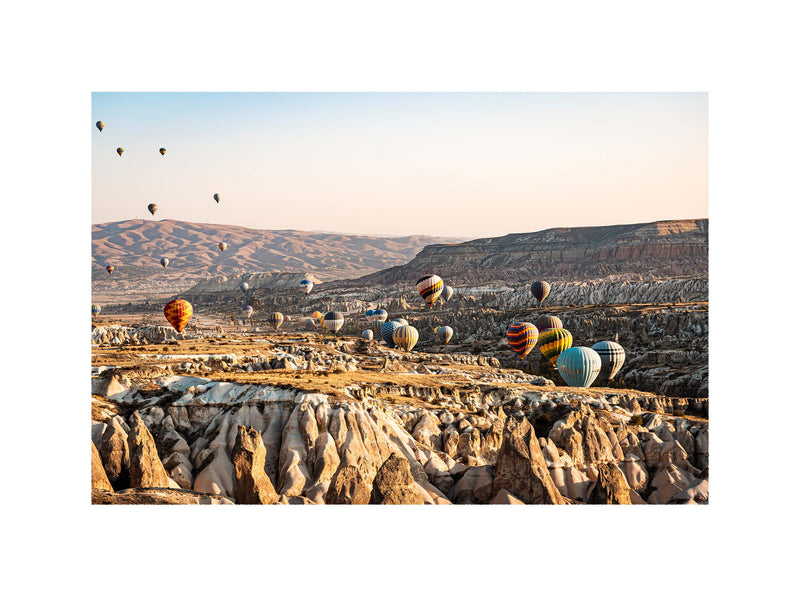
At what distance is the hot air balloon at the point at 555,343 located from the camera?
50906 mm

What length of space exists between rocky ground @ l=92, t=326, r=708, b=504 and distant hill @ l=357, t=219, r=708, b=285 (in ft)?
256

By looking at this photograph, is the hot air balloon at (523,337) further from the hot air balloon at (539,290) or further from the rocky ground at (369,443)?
the hot air balloon at (539,290)

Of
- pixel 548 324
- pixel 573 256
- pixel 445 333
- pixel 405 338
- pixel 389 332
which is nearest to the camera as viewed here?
pixel 548 324

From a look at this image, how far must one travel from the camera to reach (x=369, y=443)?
24797 mm

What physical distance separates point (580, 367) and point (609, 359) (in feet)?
8.73

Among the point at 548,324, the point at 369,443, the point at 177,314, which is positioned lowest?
the point at 369,443

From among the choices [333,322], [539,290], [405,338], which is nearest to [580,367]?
[405,338]

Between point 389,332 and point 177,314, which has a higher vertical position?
point 177,314

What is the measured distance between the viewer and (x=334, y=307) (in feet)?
409

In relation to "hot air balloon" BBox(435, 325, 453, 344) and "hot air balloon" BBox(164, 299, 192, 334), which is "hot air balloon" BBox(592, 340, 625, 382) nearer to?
"hot air balloon" BBox(164, 299, 192, 334)

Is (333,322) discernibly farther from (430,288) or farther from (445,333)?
(430,288)

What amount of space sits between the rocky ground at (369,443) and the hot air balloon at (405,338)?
29.1 m

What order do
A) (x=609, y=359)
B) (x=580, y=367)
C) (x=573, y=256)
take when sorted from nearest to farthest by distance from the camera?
(x=580, y=367), (x=609, y=359), (x=573, y=256)

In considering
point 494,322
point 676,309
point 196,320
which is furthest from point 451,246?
point 676,309
